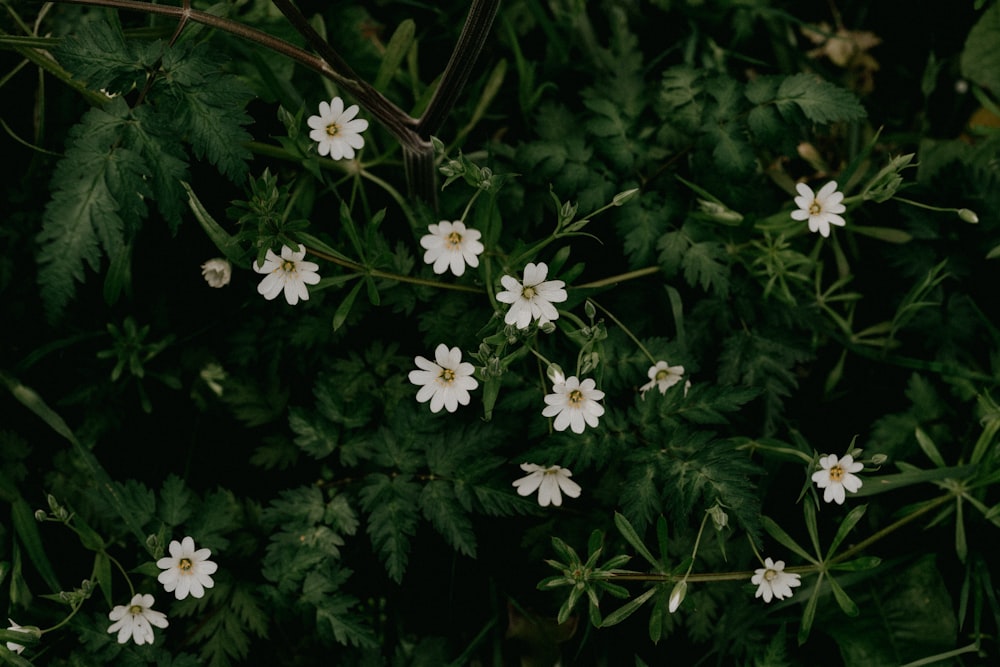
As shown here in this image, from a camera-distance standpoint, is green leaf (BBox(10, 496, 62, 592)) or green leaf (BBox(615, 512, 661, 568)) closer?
green leaf (BBox(615, 512, 661, 568))

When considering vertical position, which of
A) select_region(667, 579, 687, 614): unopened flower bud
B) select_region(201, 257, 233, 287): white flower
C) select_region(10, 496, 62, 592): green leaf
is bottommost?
select_region(10, 496, 62, 592): green leaf

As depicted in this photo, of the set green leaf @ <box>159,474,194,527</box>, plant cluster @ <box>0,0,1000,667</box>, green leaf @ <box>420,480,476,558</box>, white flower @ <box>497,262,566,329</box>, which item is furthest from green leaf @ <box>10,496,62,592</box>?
white flower @ <box>497,262,566,329</box>

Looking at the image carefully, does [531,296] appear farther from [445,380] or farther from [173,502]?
[173,502]

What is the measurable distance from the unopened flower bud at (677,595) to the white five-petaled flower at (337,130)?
1.44 metres

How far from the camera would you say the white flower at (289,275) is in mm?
2055

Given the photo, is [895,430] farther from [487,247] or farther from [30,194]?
[30,194]

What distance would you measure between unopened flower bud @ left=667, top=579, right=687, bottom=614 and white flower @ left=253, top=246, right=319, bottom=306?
124 centimetres

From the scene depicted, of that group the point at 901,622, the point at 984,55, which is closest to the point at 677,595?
the point at 901,622

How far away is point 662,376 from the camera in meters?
2.39

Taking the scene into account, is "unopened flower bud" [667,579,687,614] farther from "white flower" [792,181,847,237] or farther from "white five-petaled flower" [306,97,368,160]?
"white five-petaled flower" [306,97,368,160]

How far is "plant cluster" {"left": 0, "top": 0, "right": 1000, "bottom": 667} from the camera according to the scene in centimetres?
216

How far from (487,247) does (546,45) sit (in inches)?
50.4

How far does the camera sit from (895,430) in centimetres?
263

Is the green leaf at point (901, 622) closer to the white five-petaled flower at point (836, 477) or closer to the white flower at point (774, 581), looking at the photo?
the white flower at point (774, 581)
